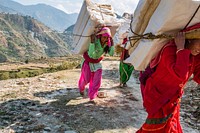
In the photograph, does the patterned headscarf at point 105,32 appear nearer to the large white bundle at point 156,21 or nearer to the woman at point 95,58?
the woman at point 95,58

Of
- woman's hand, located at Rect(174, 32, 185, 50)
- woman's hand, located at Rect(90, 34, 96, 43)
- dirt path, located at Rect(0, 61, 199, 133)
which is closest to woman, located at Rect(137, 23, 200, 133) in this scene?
woman's hand, located at Rect(174, 32, 185, 50)

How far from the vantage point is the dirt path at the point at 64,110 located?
17.6 feet

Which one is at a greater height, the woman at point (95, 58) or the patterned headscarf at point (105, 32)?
the patterned headscarf at point (105, 32)

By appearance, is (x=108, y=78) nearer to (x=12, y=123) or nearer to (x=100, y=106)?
(x=100, y=106)

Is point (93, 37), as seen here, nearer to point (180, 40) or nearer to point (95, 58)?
point (95, 58)

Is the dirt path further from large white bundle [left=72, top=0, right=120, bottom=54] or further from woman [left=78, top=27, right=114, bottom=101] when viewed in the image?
large white bundle [left=72, top=0, right=120, bottom=54]

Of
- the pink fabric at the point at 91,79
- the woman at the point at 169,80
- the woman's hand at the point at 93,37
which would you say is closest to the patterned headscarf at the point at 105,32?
the woman's hand at the point at 93,37

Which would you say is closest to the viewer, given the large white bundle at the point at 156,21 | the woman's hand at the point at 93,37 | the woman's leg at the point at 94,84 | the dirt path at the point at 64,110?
the large white bundle at the point at 156,21

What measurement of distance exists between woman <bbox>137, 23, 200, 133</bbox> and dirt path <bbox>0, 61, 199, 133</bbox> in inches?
83.6

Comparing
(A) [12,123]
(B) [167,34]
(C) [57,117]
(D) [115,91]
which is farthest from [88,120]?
(B) [167,34]

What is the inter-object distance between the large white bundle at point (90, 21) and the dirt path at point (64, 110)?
1.32m

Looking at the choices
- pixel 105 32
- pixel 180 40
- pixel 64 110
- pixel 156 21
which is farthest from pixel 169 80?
pixel 64 110

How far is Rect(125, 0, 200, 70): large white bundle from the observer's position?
2.71 m

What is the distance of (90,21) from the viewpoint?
21.5ft
